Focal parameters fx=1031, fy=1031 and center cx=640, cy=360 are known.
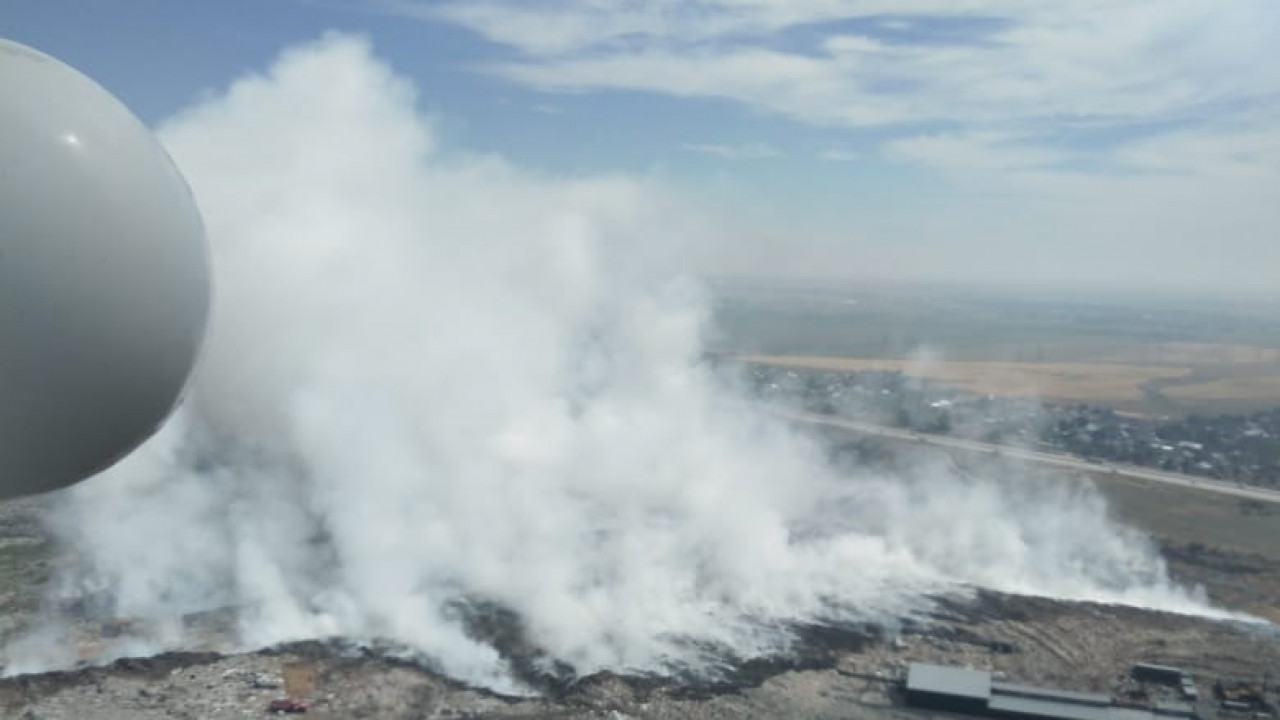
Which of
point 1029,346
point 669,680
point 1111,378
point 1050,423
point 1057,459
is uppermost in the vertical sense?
point 1029,346

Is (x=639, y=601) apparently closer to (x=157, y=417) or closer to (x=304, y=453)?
(x=304, y=453)

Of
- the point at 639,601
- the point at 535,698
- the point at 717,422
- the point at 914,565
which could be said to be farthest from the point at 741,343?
the point at 535,698

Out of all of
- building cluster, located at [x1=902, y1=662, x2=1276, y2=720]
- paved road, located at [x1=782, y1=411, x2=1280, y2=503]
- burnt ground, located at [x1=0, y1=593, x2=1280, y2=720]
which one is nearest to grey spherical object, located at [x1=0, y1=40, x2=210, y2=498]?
burnt ground, located at [x1=0, y1=593, x2=1280, y2=720]

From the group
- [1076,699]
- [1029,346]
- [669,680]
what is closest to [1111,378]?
[1029,346]

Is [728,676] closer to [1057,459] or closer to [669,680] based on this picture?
[669,680]

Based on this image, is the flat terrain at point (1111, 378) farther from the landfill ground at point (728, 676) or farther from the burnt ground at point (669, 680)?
the burnt ground at point (669, 680)

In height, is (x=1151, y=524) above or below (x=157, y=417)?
below

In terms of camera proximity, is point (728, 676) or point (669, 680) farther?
point (728, 676)
